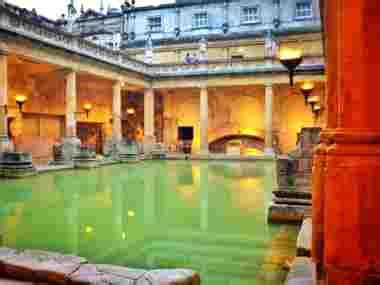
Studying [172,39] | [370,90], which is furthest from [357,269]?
Answer: [172,39]

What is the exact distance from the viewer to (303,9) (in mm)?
30766

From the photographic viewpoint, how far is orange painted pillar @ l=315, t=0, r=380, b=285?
6.30ft

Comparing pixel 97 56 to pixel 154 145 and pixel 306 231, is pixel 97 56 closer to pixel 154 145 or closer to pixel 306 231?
pixel 154 145

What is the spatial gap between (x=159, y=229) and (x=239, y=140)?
2662cm

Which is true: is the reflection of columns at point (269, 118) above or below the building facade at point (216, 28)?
below

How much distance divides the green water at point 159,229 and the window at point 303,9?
24.9 meters

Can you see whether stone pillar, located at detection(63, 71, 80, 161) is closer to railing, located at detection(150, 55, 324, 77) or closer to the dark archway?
railing, located at detection(150, 55, 324, 77)

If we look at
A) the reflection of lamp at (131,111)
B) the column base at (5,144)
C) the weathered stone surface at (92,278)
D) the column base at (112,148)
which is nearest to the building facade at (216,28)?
the reflection of lamp at (131,111)

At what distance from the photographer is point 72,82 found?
1984 centimetres

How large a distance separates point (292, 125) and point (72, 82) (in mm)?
18251

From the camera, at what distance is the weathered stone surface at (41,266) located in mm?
3156

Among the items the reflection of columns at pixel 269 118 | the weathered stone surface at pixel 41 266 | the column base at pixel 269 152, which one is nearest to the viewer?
the weathered stone surface at pixel 41 266

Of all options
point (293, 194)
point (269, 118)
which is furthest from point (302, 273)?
point (269, 118)

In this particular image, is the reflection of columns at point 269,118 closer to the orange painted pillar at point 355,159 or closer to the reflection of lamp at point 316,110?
the reflection of lamp at point 316,110
